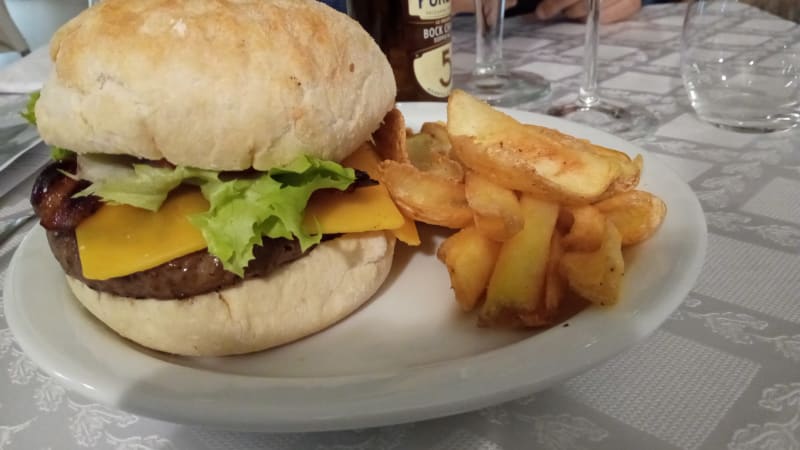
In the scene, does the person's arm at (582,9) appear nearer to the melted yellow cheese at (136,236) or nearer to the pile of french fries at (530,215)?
the pile of french fries at (530,215)

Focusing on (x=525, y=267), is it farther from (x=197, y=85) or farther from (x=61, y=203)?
(x=61, y=203)

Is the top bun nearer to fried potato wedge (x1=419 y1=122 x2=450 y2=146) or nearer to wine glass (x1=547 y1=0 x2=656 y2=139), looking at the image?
fried potato wedge (x1=419 y1=122 x2=450 y2=146)

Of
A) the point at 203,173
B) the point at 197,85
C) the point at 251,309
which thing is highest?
the point at 197,85

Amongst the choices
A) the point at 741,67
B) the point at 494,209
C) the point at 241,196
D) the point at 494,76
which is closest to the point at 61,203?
the point at 241,196

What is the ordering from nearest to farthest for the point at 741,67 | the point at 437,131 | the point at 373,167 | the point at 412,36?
the point at 373,167, the point at 437,131, the point at 412,36, the point at 741,67

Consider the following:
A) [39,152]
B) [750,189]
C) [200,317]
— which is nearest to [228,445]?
[200,317]

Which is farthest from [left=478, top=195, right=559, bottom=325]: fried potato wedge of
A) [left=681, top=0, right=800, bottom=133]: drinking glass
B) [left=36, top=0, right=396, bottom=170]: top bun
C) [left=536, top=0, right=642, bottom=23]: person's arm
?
[left=536, top=0, right=642, bottom=23]: person's arm

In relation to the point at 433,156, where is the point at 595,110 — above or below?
below
